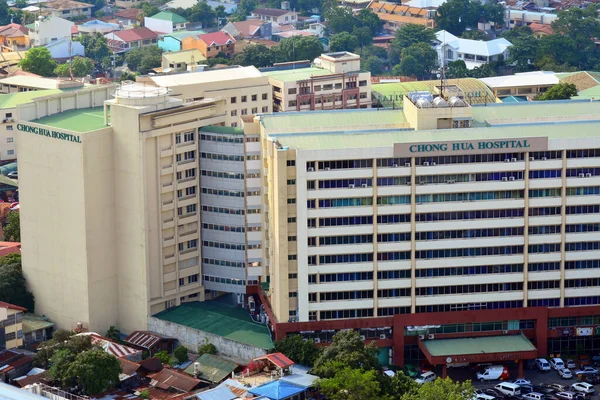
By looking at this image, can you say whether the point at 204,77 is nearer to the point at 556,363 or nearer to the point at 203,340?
the point at 203,340

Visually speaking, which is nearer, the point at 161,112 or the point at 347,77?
the point at 161,112

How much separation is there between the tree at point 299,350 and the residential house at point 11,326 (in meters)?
19.5

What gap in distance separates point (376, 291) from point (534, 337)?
39.9ft

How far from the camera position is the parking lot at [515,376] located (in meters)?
106

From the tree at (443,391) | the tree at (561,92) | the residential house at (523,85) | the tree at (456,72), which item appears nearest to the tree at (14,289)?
the tree at (443,391)

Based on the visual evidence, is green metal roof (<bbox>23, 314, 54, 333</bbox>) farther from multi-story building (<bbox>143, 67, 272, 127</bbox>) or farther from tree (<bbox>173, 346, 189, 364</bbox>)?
multi-story building (<bbox>143, 67, 272, 127</bbox>)

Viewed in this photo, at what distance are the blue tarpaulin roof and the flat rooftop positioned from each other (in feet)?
173

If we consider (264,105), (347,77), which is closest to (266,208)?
(264,105)

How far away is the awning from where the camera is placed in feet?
350

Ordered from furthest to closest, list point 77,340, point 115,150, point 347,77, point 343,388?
point 347,77
point 115,150
point 77,340
point 343,388

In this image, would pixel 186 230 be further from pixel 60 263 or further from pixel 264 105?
pixel 264 105

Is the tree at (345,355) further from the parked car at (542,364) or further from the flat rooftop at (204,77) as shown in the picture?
the flat rooftop at (204,77)

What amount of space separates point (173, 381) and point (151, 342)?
7.20 meters

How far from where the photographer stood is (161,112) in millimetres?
111375
